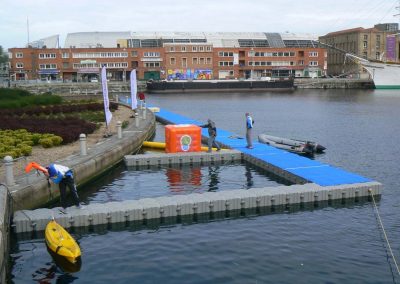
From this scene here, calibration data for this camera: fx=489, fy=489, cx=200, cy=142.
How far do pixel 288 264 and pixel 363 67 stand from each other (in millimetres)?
141787

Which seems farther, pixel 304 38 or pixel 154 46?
pixel 304 38

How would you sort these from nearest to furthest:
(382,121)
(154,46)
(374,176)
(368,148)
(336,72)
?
(374,176) → (368,148) → (382,121) → (154,46) → (336,72)

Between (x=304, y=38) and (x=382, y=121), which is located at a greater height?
(x=304, y=38)

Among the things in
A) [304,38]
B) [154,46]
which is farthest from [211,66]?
[304,38]

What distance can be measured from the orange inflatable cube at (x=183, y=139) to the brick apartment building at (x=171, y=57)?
108223 mm

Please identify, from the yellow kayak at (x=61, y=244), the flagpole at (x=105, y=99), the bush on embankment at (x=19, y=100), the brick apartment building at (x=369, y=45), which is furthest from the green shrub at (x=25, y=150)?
the brick apartment building at (x=369, y=45)

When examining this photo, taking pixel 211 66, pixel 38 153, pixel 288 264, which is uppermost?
pixel 211 66

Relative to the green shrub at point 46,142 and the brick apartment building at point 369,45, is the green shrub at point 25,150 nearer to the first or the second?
the green shrub at point 46,142

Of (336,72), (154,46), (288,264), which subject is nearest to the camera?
(288,264)

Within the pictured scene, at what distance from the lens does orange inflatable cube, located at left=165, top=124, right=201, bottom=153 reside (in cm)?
3063

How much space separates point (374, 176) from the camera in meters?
26.7

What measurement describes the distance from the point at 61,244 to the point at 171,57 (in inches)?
5050

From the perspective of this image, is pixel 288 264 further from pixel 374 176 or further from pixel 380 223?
pixel 374 176

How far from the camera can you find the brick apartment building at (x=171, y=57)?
135125 millimetres
